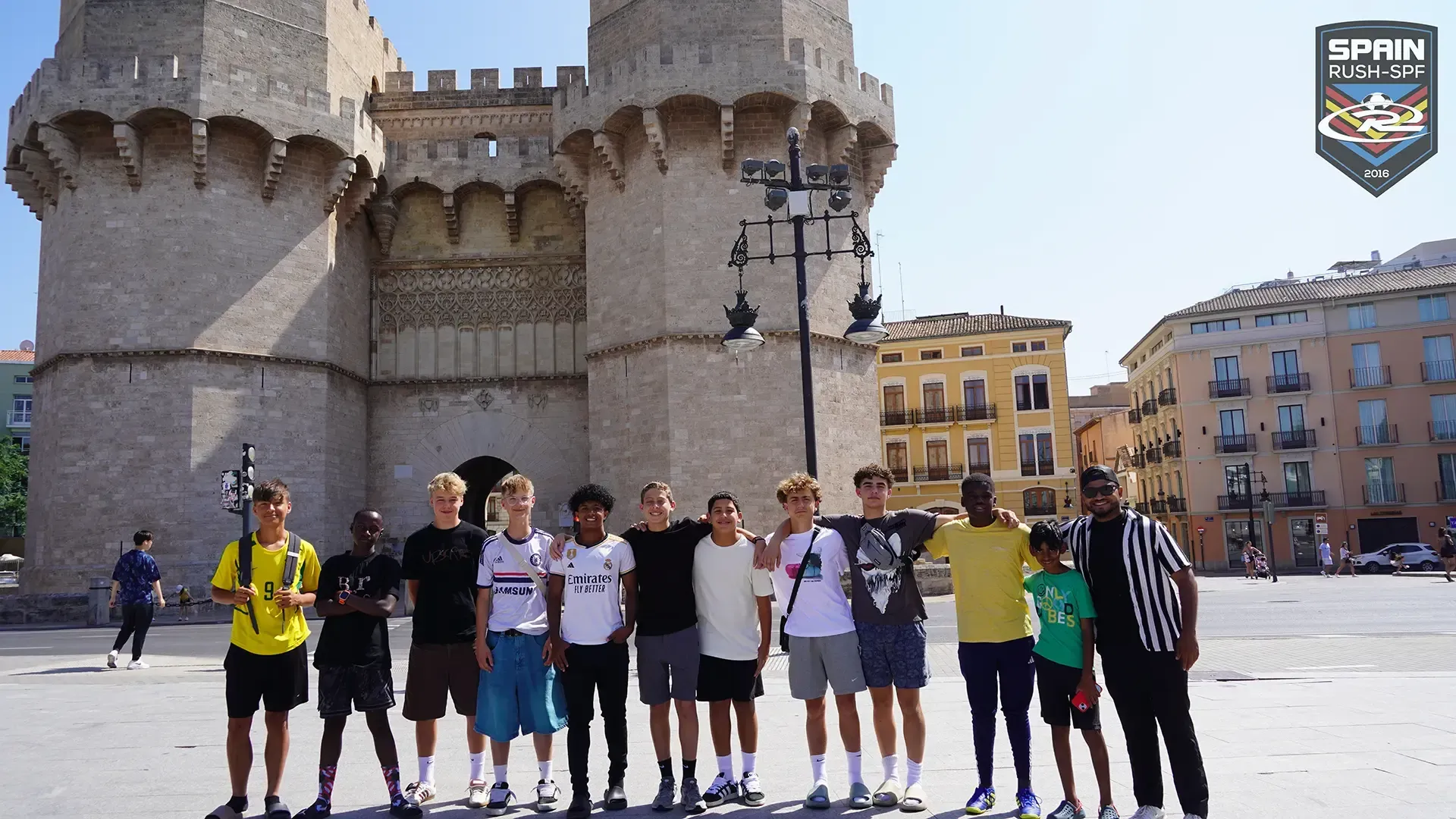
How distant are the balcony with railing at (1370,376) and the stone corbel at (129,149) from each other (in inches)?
1578

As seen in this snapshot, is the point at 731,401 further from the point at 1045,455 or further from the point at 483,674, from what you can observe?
the point at 1045,455

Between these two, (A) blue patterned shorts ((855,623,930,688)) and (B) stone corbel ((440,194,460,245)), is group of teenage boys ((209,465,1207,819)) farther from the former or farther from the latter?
(B) stone corbel ((440,194,460,245))

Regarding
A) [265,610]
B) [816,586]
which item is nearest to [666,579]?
[816,586]

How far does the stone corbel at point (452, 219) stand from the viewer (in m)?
22.8

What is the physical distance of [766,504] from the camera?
19.7 meters

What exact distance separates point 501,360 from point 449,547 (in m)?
18.5

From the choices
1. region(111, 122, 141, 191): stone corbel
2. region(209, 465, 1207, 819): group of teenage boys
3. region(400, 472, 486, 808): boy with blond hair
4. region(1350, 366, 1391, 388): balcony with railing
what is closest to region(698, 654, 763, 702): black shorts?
region(209, 465, 1207, 819): group of teenage boys

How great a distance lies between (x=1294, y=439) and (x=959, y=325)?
536 inches

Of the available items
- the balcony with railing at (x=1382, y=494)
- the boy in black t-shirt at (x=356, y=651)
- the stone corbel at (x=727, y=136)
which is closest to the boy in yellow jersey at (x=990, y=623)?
the boy in black t-shirt at (x=356, y=651)

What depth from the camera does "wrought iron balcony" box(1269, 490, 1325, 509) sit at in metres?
36.5

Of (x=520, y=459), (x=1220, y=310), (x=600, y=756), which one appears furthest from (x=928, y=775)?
(x=1220, y=310)

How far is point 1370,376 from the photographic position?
36875mm

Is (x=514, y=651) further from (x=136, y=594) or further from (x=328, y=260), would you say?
(x=328, y=260)

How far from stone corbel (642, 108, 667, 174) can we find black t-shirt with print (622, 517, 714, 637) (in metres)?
16.2
